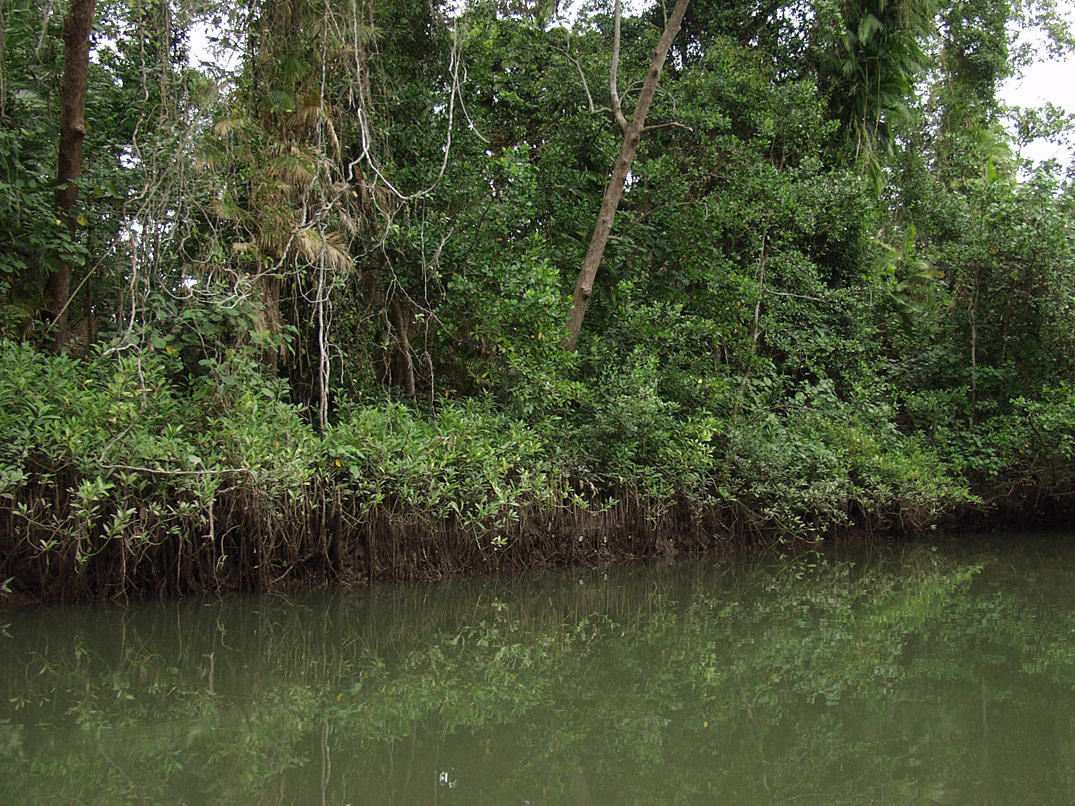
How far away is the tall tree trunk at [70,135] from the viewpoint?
262 inches

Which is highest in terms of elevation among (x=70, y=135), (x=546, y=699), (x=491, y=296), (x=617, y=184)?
(x=617, y=184)

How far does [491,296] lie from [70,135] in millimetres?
3713

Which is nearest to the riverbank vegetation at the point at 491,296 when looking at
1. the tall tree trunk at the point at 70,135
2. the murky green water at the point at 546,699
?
the tall tree trunk at the point at 70,135

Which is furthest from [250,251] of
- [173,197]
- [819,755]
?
[819,755]

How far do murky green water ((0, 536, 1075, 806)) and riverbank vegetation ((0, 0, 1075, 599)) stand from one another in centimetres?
80

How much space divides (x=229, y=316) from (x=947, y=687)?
5.38 meters

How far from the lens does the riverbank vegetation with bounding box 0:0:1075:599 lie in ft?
20.1

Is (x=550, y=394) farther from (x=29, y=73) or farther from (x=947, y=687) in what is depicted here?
(x=29, y=73)

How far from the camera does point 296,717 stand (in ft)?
12.6

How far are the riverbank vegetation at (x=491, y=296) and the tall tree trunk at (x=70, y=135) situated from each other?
0.03m

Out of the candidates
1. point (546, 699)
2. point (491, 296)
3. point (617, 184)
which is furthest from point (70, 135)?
point (546, 699)

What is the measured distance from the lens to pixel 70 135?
6.75 meters

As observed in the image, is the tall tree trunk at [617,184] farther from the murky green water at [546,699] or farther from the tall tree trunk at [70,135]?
the tall tree trunk at [70,135]

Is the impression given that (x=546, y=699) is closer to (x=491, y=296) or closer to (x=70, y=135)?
(x=491, y=296)
